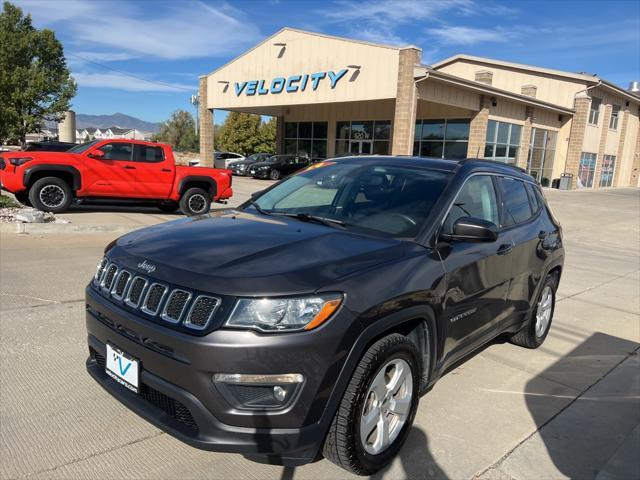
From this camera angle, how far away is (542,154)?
31516 millimetres

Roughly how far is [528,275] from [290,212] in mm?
2072

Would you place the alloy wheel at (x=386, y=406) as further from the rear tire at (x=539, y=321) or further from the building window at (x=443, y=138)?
the building window at (x=443, y=138)

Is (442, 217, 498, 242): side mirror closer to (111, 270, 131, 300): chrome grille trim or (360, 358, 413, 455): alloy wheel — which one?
(360, 358, 413, 455): alloy wheel

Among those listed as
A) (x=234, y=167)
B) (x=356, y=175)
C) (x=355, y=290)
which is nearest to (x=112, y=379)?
(x=355, y=290)

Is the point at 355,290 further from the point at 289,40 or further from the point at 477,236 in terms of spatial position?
the point at 289,40

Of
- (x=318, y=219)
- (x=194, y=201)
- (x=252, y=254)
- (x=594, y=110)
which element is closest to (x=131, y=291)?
(x=252, y=254)

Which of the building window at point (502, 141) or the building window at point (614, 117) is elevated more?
the building window at point (614, 117)

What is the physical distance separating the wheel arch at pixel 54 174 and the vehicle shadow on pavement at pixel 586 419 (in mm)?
9328

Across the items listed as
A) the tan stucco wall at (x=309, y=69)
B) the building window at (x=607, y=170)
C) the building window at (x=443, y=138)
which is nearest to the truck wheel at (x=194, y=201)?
the tan stucco wall at (x=309, y=69)

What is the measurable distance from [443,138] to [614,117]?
1814 centimetres

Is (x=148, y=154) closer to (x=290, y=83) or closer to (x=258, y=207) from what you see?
(x=258, y=207)

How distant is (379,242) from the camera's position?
9.41ft

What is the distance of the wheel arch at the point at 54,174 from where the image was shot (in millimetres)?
9672

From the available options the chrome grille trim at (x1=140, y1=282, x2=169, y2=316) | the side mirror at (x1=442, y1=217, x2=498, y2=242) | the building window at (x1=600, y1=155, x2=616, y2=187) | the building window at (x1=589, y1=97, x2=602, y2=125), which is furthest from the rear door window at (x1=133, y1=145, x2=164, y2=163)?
the building window at (x1=600, y1=155, x2=616, y2=187)
